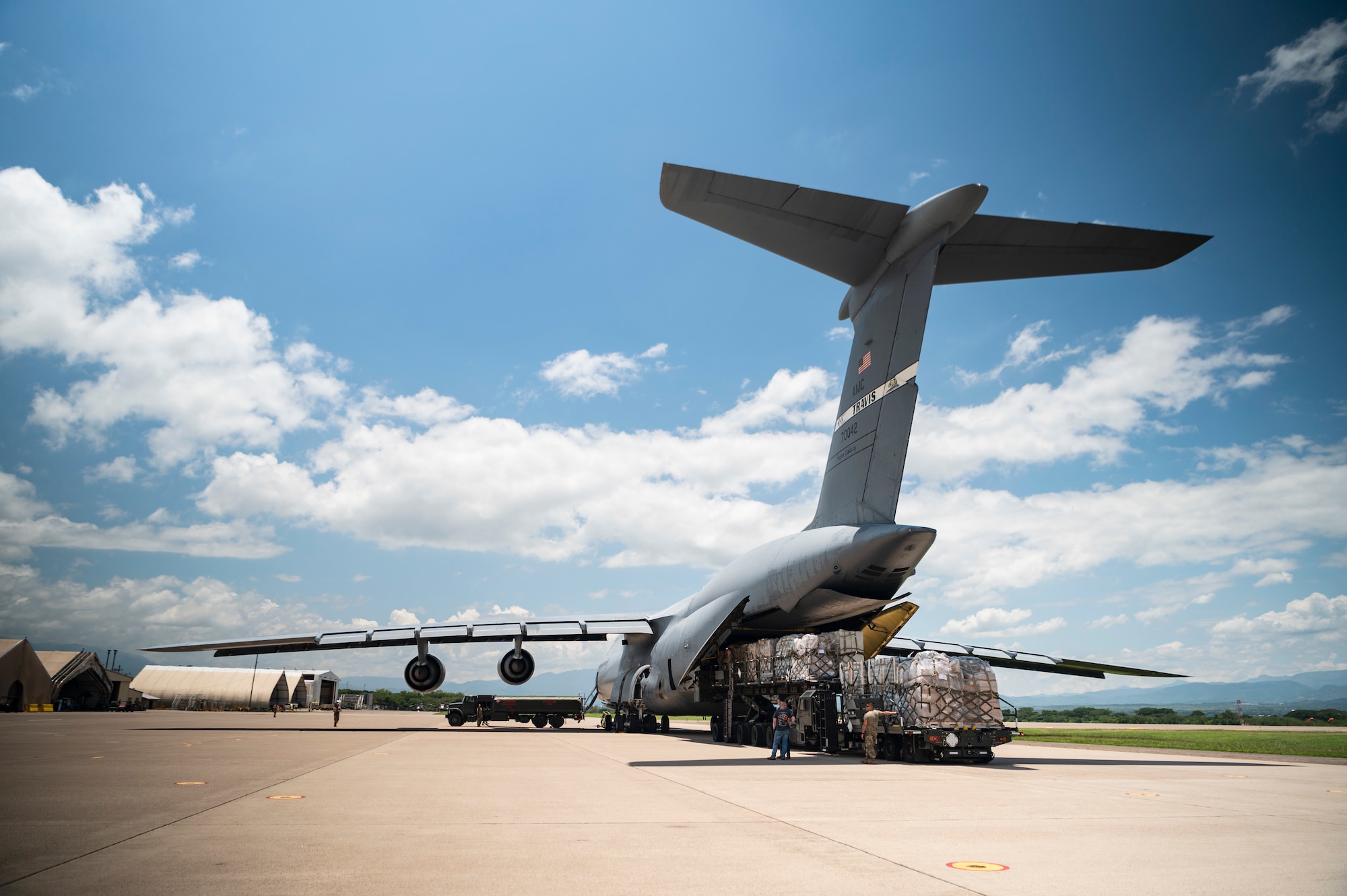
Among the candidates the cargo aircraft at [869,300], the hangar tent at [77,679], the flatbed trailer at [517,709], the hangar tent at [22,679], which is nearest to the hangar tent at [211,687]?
the hangar tent at [77,679]

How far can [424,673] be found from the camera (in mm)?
26031

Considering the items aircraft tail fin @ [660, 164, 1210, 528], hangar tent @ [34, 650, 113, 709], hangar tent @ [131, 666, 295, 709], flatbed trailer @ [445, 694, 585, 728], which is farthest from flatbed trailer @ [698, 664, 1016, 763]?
hangar tent @ [131, 666, 295, 709]

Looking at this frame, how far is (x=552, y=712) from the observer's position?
32656mm

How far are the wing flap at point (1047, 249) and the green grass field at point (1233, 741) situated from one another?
38.4ft

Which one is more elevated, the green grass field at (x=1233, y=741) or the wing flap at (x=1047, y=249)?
the wing flap at (x=1047, y=249)

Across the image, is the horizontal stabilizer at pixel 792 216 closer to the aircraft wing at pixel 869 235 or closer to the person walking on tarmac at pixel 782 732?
the aircraft wing at pixel 869 235

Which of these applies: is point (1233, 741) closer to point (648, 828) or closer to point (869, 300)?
point (869, 300)

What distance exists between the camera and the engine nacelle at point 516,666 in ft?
87.5

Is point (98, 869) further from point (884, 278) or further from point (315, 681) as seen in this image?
point (315, 681)

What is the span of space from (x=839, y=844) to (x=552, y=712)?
28497 millimetres

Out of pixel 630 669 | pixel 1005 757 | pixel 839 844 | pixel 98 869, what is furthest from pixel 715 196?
pixel 630 669

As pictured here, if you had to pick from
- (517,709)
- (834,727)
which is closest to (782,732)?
(834,727)

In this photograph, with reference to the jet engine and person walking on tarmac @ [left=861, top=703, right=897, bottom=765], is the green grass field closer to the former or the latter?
person walking on tarmac @ [left=861, top=703, right=897, bottom=765]

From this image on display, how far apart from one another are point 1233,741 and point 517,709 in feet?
78.2
